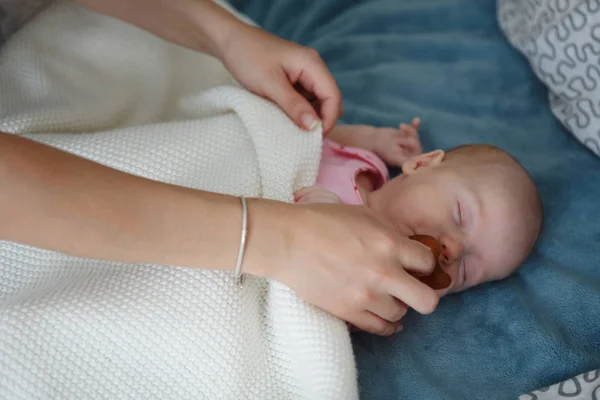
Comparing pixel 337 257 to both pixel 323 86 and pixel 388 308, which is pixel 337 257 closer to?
pixel 388 308

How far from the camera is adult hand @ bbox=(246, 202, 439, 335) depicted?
2.64 ft

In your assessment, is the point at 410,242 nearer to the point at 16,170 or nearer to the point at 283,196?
the point at 283,196

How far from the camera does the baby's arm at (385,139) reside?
4.34ft

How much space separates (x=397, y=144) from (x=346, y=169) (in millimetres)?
173

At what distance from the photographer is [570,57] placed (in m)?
1.34

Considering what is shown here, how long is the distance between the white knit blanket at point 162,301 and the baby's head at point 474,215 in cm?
20

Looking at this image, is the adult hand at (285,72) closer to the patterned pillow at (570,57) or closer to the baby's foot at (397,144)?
the baby's foot at (397,144)

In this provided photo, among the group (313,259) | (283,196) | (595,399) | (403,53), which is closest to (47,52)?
(283,196)

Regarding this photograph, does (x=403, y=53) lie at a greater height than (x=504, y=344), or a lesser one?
greater

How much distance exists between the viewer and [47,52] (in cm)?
122

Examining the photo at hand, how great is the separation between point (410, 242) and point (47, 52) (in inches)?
33.4

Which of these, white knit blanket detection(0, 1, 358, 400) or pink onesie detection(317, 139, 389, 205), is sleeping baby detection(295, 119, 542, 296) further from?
white knit blanket detection(0, 1, 358, 400)

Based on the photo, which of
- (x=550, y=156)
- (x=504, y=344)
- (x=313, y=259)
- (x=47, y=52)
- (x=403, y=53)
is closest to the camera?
(x=313, y=259)

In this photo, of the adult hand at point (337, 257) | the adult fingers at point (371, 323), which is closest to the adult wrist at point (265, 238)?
the adult hand at point (337, 257)
